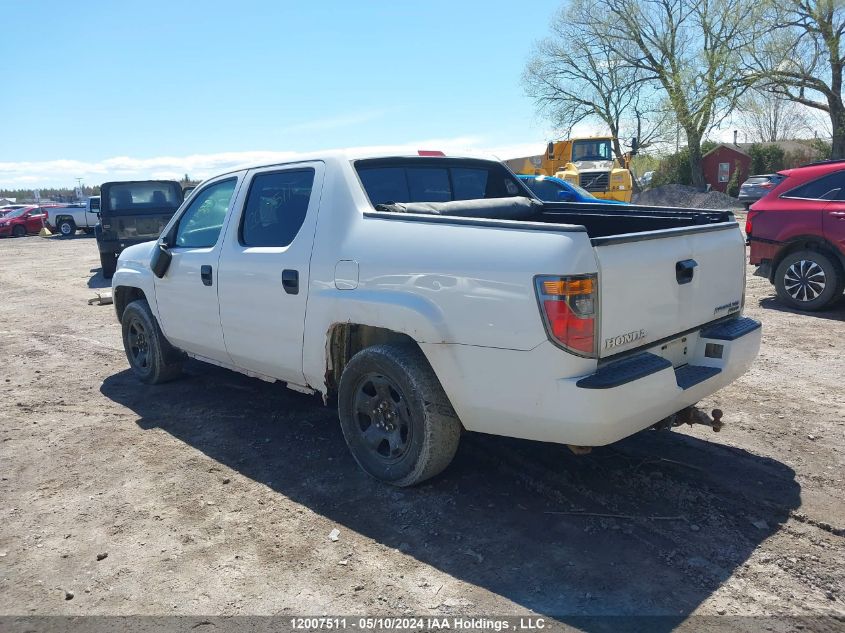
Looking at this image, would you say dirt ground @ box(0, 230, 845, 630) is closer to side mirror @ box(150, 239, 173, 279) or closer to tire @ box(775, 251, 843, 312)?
side mirror @ box(150, 239, 173, 279)

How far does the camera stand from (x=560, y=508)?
361 centimetres

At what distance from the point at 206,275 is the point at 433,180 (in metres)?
1.77

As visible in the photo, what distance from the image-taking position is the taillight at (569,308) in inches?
119

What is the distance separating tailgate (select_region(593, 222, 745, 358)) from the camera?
3.15m

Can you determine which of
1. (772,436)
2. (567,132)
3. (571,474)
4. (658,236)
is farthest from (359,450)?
(567,132)

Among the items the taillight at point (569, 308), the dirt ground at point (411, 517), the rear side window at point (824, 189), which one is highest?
the rear side window at point (824, 189)

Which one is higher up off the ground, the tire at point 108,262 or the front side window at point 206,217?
the front side window at point 206,217

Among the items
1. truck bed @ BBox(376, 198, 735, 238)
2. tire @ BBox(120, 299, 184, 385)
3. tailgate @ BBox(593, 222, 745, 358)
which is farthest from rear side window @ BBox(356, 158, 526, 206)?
tire @ BBox(120, 299, 184, 385)

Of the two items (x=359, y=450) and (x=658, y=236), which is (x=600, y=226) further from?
(x=359, y=450)

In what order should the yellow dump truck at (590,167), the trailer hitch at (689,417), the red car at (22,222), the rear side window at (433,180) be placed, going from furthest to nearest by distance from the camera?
the red car at (22,222), the yellow dump truck at (590,167), the rear side window at (433,180), the trailer hitch at (689,417)

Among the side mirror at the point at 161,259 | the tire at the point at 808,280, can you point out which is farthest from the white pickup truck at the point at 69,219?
the tire at the point at 808,280

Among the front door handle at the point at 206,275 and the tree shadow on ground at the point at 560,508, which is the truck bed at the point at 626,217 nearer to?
the tree shadow on ground at the point at 560,508

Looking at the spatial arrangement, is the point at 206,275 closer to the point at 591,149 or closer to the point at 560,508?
the point at 560,508

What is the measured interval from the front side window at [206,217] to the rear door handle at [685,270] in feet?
10.1
